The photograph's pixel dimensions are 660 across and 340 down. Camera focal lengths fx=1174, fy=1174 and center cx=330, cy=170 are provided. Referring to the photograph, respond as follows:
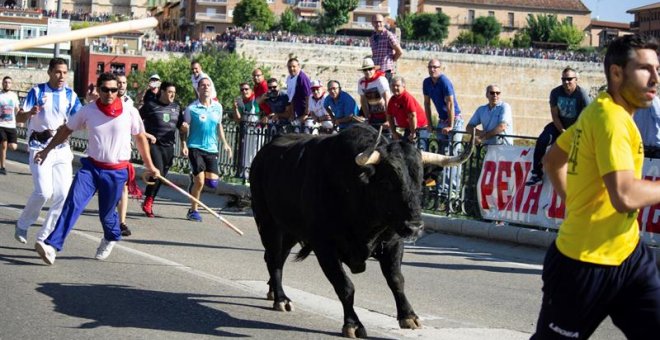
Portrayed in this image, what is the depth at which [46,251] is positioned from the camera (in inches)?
452

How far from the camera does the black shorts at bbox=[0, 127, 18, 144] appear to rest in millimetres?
25141

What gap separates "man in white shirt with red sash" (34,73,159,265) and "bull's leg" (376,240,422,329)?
3.89 meters

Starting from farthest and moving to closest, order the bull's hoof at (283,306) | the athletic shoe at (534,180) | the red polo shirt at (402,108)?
the red polo shirt at (402,108) < the athletic shoe at (534,180) < the bull's hoof at (283,306)

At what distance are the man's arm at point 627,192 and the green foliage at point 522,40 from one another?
15423cm

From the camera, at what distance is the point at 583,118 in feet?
18.4

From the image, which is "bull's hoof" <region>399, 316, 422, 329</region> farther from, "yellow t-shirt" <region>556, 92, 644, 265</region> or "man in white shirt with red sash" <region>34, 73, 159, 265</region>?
"man in white shirt with red sash" <region>34, 73, 159, 265</region>

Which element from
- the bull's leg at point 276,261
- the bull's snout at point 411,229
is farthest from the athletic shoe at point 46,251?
the bull's snout at point 411,229

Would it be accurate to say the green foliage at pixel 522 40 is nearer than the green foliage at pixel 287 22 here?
No

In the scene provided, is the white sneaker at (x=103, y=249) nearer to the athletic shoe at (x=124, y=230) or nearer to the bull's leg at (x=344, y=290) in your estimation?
the athletic shoe at (x=124, y=230)

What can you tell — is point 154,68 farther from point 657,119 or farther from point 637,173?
point 637,173

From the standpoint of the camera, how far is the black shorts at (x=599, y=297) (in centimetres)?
549

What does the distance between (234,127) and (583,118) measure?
647 inches

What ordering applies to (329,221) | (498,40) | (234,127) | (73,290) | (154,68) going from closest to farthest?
(329,221) → (73,290) → (234,127) → (154,68) → (498,40)

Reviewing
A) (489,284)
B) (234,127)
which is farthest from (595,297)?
(234,127)
